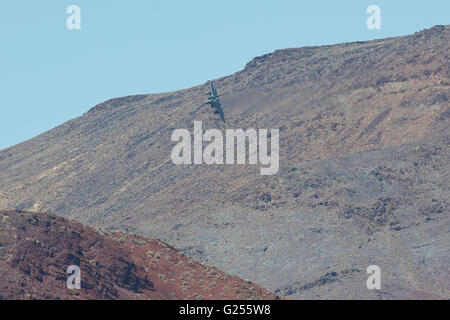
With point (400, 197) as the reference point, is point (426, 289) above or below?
below

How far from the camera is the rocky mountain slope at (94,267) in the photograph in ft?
221

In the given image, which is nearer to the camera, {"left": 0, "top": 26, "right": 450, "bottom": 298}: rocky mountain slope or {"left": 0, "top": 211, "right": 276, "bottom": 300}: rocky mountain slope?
{"left": 0, "top": 211, "right": 276, "bottom": 300}: rocky mountain slope

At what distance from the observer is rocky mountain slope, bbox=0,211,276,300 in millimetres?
67250

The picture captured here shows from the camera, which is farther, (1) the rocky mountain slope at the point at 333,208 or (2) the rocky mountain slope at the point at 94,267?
(1) the rocky mountain slope at the point at 333,208

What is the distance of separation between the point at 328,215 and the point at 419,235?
1723 centimetres

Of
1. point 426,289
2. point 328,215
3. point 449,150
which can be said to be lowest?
point 426,289

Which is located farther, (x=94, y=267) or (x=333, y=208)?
(x=333, y=208)

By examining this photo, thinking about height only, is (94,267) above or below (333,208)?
below

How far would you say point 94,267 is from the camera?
2840 inches

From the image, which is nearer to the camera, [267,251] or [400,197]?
[267,251]
